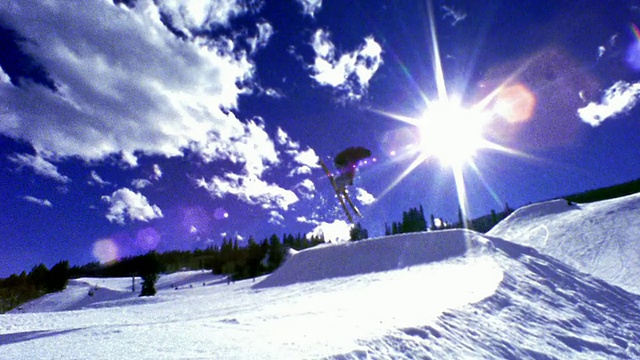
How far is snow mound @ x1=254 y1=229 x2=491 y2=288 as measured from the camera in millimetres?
21609

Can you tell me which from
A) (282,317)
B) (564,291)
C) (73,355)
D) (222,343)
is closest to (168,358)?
(222,343)

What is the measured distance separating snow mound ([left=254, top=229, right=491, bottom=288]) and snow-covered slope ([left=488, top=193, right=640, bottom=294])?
6.52m

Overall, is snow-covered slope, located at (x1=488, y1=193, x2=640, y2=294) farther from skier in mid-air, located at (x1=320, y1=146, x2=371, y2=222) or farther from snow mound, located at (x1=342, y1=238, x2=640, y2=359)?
skier in mid-air, located at (x1=320, y1=146, x2=371, y2=222)

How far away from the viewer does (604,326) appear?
10461 millimetres

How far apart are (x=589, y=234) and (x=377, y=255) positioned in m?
16.7

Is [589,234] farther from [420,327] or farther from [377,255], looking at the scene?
[420,327]

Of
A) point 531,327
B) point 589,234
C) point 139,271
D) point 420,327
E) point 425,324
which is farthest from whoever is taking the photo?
point 139,271

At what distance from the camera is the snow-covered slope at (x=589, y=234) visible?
62.6 feet

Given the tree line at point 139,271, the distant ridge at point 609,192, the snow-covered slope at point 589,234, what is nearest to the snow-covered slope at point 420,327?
the snow-covered slope at point 589,234

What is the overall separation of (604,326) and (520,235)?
21604 millimetres

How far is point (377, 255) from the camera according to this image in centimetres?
2494

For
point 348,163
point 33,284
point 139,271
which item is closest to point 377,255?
point 348,163

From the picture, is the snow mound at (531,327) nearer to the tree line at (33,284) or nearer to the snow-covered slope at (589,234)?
the snow-covered slope at (589,234)

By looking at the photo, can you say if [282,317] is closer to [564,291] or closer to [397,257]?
[564,291]
